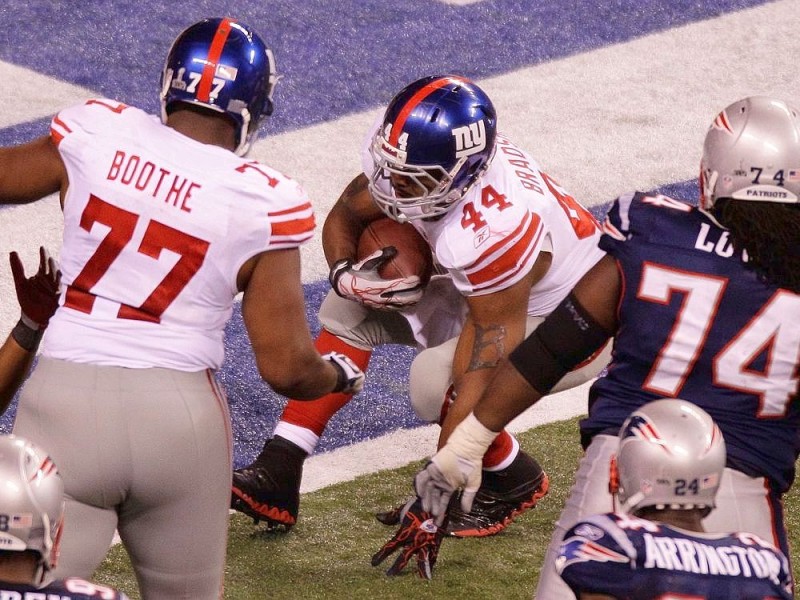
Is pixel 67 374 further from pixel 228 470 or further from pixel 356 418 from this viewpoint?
pixel 356 418

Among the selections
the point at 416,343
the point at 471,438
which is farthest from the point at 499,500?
the point at 471,438

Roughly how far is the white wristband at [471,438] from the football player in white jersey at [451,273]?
0.37m

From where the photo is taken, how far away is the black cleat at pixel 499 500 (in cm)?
431

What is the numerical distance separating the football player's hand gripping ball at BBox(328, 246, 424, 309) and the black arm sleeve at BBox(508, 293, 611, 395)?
1.03 meters

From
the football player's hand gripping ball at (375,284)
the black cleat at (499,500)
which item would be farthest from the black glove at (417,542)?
the football player's hand gripping ball at (375,284)

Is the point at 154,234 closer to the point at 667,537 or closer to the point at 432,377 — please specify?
the point at 667,537

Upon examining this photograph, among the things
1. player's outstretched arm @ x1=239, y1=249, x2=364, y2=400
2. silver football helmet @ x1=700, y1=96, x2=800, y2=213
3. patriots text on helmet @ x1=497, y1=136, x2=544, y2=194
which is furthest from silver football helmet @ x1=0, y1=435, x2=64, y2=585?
patriots text on helmet @ x1=497, y1=136, x2=544, y2=194

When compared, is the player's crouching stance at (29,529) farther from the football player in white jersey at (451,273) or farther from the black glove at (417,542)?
the black glove at (417,542)

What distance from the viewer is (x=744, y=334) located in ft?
9.53

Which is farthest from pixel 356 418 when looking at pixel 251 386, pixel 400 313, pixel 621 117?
pixel 621 117

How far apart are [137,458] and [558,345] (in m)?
0.88

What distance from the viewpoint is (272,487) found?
4.17 metres

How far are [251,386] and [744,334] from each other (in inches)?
95.5

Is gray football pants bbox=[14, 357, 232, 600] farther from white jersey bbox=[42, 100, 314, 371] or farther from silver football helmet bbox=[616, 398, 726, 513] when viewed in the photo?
silver football helmet bbox=[616, 398, 726, 513]
